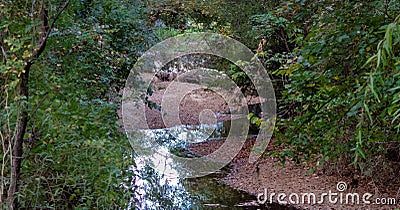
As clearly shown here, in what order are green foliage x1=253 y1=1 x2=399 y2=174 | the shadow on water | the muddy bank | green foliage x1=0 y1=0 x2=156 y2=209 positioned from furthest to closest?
1. the muddy bank
2. the shadow on water
3. green foliage x1=0 y1=0 x2=156 y2=209
4. green foliage x1=253 y1=1 x2=399 y2=174

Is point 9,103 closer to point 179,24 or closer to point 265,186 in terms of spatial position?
point 265,186

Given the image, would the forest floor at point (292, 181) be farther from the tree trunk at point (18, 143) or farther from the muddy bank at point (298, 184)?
the tree trunk at point (18, 143)

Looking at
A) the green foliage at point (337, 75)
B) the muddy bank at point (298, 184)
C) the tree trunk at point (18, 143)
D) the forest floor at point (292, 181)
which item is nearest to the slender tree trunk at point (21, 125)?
the tree trunk at point (18, 143)

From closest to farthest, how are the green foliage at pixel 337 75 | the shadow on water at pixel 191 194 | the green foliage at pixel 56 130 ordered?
the green foliage at pixel 337 75
the green foliage at pixel 56 130
the shadow on water at pixel 191 194

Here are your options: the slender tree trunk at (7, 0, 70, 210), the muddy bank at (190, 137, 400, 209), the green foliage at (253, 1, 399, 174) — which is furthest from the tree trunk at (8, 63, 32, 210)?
the muddy bank at (190, 137, 400, 209)

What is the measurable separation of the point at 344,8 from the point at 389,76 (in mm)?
836

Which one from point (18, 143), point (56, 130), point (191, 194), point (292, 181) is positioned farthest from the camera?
point (292, 181)

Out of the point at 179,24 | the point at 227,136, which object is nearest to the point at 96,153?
the point at 179,24

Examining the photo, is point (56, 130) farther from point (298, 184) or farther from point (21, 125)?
point (298, 184)

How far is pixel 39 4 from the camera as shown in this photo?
227 centimetres

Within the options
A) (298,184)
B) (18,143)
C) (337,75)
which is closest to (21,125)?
(18,143)

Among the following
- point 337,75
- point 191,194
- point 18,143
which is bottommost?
point 191,194

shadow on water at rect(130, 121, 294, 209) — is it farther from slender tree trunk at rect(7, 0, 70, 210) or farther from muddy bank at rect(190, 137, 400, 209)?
slender tree trunk at rect(7, 0, 70, 210)

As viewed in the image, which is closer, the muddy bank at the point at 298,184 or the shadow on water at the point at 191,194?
the shadow on water at the point at 191,194
